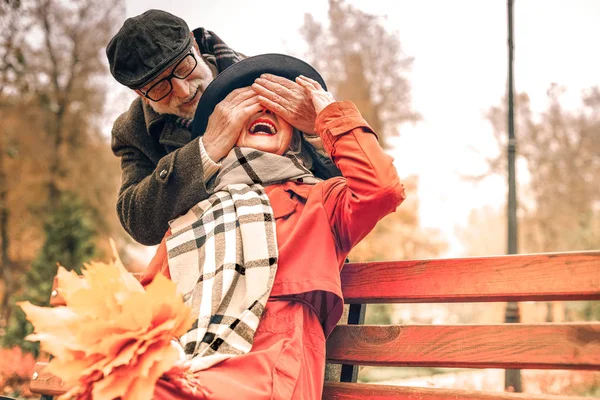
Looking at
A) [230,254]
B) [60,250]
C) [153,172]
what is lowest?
[230,254]

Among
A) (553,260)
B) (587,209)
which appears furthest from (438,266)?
(587,209)

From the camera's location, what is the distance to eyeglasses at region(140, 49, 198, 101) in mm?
2674

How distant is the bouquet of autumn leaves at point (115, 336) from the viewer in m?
1.51

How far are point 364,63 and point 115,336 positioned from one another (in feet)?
37.5

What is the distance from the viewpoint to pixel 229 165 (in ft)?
8.55

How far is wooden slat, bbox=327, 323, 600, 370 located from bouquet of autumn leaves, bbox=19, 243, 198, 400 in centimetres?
107

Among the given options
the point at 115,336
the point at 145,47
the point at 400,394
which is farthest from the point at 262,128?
A: the point at 115,336

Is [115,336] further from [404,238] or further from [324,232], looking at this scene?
[404,238]

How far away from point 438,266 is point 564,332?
479 millimetres

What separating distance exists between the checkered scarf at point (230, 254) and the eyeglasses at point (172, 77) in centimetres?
38

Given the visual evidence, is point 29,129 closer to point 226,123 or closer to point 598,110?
point 598,110

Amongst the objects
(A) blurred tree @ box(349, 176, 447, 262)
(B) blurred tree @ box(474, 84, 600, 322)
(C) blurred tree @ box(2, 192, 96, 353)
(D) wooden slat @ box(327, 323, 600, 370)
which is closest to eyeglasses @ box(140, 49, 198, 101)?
(D) wooden slat @ box(327, 323, 600, 370)

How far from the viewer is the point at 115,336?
60.2 inches

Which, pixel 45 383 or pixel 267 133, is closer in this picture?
pixel 267 133
